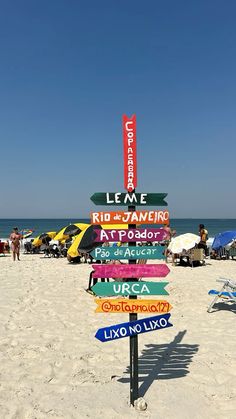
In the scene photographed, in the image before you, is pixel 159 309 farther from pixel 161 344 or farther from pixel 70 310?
pixel 70 310

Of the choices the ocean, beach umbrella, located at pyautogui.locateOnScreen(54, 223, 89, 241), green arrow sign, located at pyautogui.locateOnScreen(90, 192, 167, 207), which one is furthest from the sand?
the ocean

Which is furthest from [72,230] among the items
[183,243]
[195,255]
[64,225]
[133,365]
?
[64,225]

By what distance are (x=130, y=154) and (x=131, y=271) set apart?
1.21 metres

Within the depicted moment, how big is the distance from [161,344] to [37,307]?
3.13 metres

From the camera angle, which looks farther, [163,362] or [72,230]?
[72,230]

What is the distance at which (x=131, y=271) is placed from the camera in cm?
388

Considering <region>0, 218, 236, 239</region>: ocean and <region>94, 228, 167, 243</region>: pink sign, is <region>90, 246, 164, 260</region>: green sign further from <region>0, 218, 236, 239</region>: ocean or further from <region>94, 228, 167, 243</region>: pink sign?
<region>0, 218, 236, 239</region>: ocean

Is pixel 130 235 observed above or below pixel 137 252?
above

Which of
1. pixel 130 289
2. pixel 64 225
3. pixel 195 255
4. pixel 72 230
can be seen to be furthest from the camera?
pixel 64 225

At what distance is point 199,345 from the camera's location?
562 centimetres

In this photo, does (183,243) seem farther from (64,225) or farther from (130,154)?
(64,225)

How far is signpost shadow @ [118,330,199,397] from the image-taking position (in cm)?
453

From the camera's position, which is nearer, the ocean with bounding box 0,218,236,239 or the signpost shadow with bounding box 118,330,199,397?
the signpost shadow with bounding box 118,330,199,397

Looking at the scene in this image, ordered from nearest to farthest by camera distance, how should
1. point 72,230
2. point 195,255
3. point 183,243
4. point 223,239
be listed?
1. point 183,243
2. point 195,255
3. point 223,239
4. point 72,230
